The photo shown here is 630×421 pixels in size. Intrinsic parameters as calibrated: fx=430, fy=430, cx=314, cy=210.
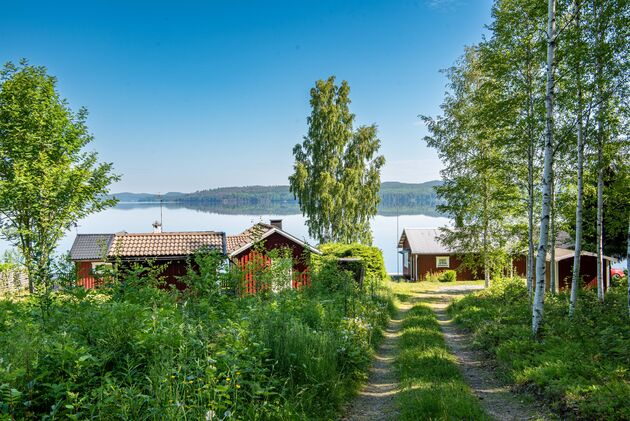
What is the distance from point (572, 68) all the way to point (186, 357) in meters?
10.9

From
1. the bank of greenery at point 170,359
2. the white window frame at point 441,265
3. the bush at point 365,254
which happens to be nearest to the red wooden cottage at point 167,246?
the bush at point 365,254

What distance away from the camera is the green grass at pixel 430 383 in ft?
18.6

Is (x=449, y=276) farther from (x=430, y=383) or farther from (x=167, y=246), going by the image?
(x=430, y=383)

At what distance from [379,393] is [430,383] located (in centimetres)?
84

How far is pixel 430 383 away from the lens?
699cm

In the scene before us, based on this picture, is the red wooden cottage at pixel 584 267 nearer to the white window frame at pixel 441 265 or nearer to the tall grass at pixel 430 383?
the white window frame at pixel 441 265

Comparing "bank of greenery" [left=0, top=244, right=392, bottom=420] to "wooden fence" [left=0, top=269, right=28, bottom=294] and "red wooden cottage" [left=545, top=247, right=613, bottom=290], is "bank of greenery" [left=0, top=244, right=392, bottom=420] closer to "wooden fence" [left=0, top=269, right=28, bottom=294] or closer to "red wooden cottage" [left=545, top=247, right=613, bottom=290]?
"wooden fence" [left=0, top=269, right=28, bottom=294]

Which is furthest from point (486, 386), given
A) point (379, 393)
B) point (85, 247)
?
point (85, 247)

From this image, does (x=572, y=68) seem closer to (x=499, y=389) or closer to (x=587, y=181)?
(x=587, y=181)

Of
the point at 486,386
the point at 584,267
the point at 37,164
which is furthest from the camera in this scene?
the point at 584,267

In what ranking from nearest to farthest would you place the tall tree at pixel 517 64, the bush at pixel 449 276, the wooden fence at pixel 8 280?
the wooden fence at pixel 8 280 < the tall tree at pixel 517 64 < the bush at pixel 449 276

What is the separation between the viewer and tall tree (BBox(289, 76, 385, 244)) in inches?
1146

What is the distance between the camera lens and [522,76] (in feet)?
45.5

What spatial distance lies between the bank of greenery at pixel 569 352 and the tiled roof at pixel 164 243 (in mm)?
11357
